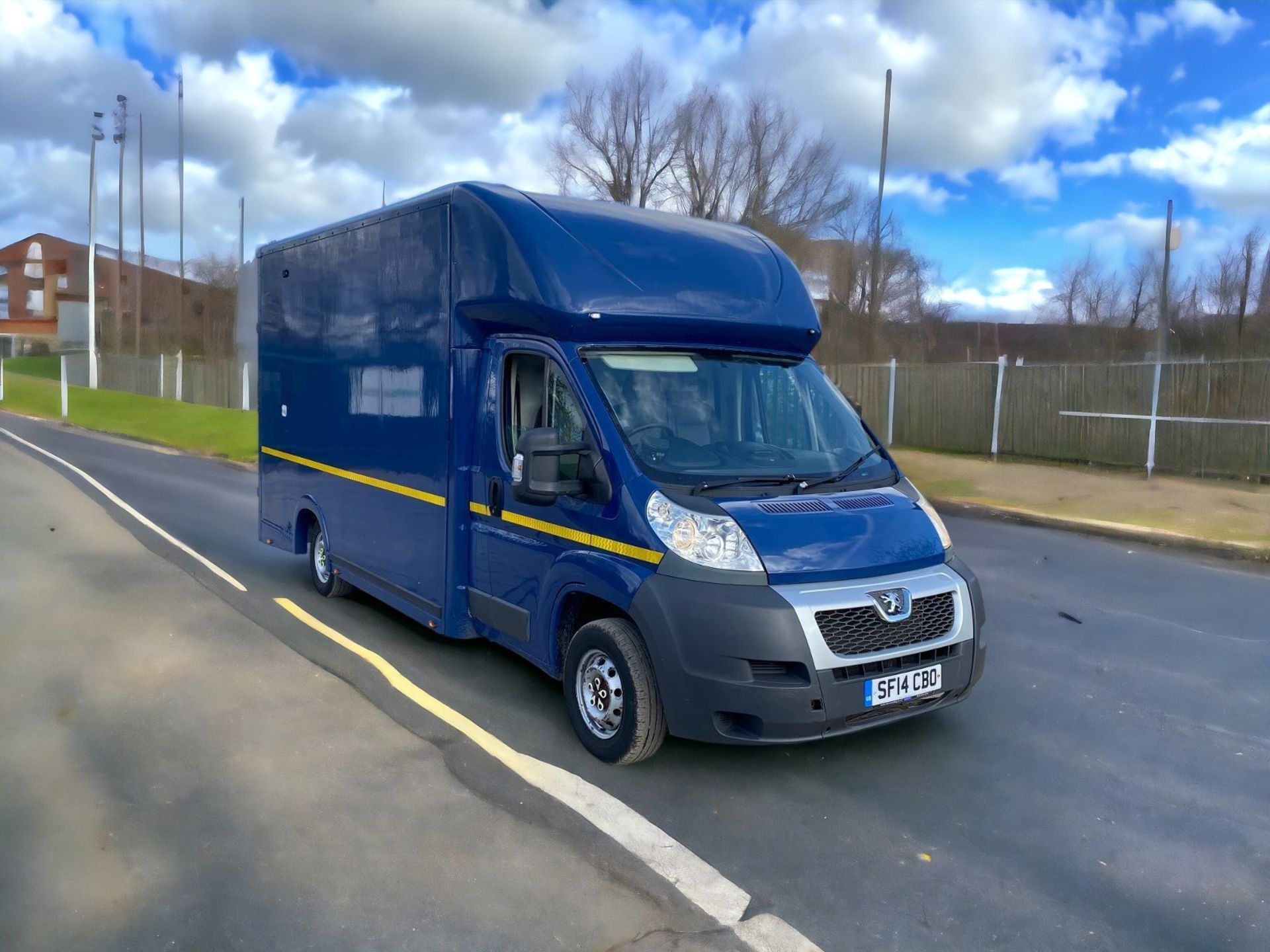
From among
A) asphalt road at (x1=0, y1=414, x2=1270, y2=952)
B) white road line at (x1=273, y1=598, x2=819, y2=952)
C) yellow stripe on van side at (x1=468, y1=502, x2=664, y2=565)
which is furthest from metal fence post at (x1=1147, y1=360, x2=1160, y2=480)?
white road line at (x1=273, y1=598, x2=819, y2=952)

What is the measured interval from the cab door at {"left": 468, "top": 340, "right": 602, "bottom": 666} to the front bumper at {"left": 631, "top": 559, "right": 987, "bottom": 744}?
2.36 feet

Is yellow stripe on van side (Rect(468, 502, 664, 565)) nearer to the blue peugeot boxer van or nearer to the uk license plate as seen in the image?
the blue peugeot boxer van

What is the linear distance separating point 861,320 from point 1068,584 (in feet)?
87.2

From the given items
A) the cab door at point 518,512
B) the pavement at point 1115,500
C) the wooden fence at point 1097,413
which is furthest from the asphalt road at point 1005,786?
the wooden fence at point 1097,413

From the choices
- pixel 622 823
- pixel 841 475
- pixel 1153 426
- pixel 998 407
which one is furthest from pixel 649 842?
pixel 998 407

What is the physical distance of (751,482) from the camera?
4688mm

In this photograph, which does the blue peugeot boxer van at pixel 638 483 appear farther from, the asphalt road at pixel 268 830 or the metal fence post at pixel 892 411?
the metal fence post at pixel 892 411

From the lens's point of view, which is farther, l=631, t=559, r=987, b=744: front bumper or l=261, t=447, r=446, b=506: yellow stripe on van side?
l=261, t=447, r=446, b=506: yellow stripe on van side

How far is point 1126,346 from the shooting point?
39.1m

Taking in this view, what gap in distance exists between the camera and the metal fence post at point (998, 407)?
18625mm

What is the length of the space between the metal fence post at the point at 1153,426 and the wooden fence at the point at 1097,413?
0.04 meters

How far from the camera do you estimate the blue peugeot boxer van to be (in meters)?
A: 4.27

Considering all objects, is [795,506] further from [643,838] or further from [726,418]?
[643,838]

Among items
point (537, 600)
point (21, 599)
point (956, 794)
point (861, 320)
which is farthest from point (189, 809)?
point (861, 320)
